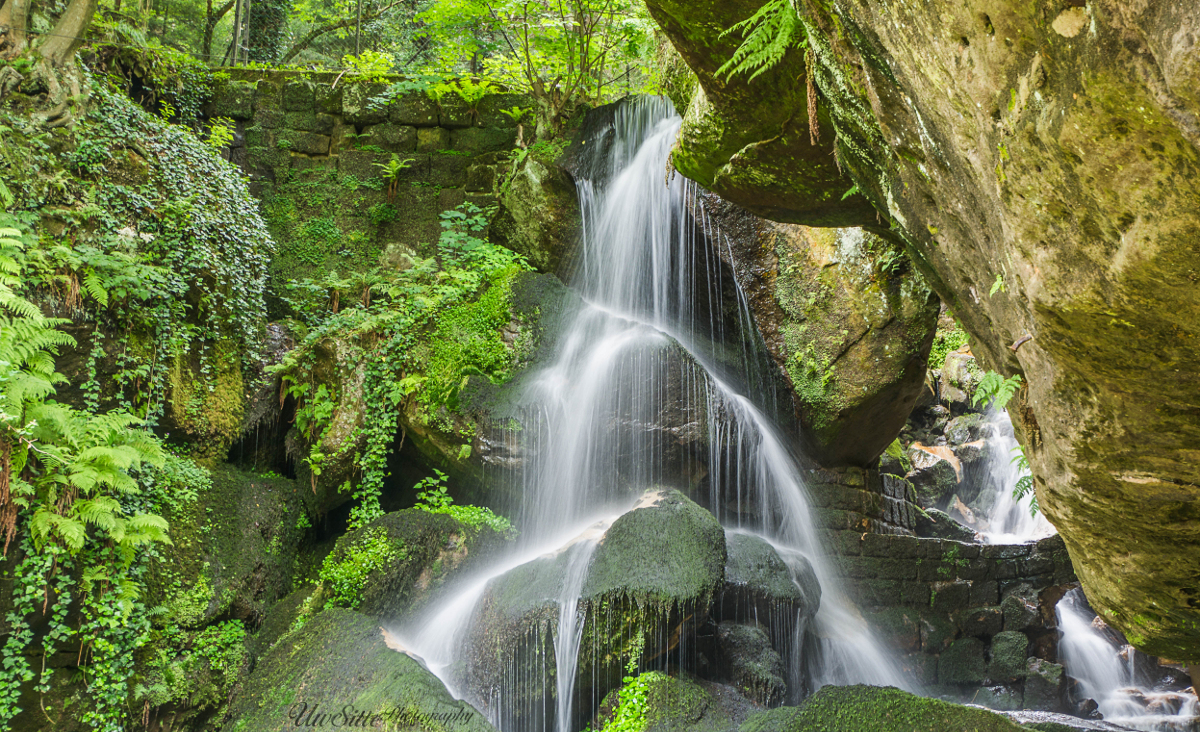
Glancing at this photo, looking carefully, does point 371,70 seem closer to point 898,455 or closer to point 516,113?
point 516,113

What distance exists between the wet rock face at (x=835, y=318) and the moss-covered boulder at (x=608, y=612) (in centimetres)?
302

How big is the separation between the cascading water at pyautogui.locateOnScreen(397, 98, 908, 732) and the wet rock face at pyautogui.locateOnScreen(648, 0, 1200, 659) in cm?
330

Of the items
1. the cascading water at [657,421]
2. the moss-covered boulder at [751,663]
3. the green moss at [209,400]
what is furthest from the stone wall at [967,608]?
the green moss at [209,400]

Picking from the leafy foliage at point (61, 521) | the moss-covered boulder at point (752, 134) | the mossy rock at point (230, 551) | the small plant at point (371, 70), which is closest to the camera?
the moss-covered boulder at point (752, 134)

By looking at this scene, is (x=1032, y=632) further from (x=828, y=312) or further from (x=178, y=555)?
(x=178, y=555)

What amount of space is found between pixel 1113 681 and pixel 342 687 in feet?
29.8

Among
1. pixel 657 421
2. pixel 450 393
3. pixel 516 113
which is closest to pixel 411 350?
pixel 450 393

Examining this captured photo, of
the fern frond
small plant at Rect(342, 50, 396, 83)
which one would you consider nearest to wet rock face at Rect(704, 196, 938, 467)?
small plant at Rect(342, 50, 396, 83)

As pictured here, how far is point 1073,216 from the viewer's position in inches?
80.3

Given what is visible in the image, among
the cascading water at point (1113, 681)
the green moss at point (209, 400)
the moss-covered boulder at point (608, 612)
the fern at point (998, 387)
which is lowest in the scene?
the cascading water at point (1113, 681)

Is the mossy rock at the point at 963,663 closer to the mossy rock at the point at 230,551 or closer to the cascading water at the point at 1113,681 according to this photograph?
the cascading water at the point at 1113,681

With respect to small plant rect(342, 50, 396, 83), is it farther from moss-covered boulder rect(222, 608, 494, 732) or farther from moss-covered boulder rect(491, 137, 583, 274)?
moss-covered boulder rect(222, 608, 494, 732)

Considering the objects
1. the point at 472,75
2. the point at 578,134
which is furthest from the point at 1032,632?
the point at 472,75

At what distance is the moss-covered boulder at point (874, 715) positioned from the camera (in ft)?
13.4
